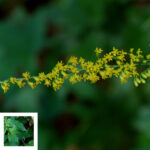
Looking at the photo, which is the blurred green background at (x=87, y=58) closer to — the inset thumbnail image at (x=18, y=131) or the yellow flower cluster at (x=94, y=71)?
the inset thumbnail image at (x=18, y=131)

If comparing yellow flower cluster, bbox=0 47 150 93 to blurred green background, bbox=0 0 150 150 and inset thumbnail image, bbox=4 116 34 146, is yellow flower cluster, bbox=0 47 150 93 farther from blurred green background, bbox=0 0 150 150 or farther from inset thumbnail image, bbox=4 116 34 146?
blurred green background, bbox=0 0 150 150

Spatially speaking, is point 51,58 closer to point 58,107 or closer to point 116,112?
point 58,107

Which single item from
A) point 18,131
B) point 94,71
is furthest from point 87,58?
point 94,71

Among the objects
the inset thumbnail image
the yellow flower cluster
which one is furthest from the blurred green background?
the yellow flower cluster

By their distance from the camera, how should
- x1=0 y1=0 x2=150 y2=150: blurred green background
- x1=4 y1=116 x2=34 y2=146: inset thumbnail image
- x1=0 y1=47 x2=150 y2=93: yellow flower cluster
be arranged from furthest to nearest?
x1=0 y1=0 x2=150 y2=150: blurred green background
x1=4 y1=116 x2=34 y2=146: inset thumbnail image
x1=0 y1=47 x2=150 y2=93: yellow flower cluster

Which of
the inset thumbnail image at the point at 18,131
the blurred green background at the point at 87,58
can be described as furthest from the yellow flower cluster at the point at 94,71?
the blurred green background at the point at 87,58

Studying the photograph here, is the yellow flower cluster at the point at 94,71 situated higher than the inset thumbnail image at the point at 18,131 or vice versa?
the yellow flower cluster at the point at 94,71

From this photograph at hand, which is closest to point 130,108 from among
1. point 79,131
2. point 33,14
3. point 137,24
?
point 79,131
